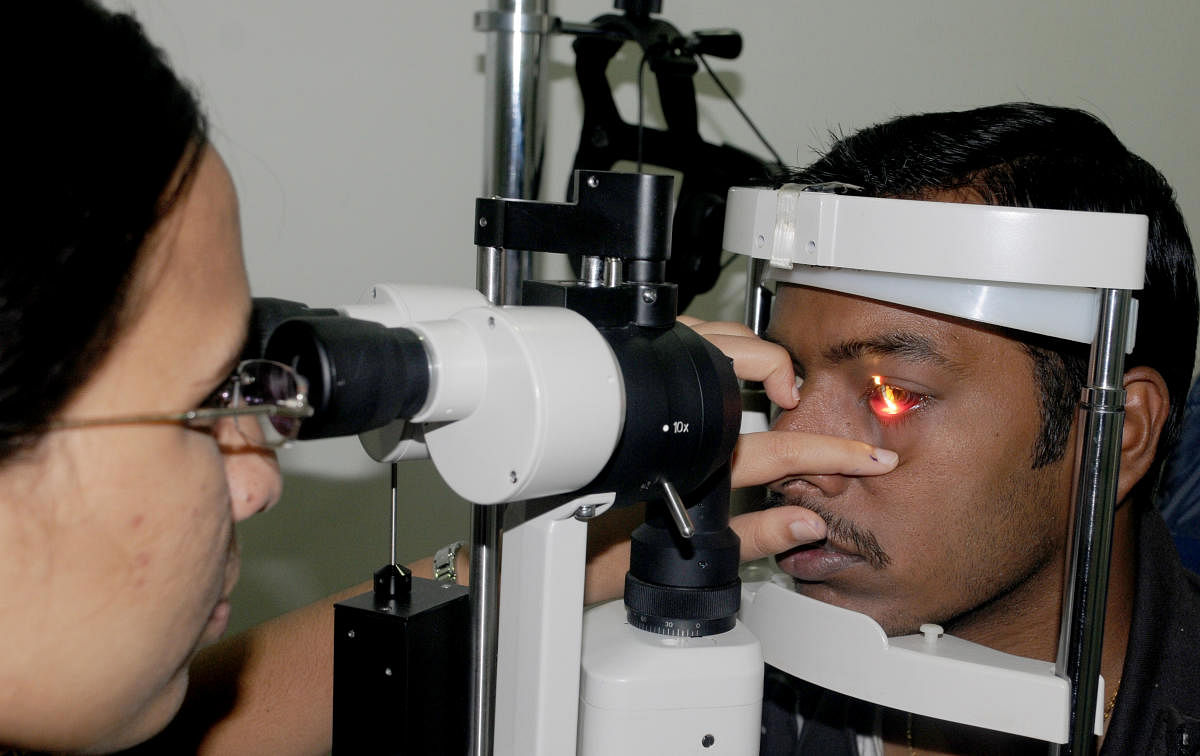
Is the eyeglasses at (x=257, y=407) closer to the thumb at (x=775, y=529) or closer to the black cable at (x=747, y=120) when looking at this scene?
the thumb at (x=775, y=529)

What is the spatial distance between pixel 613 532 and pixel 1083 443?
1.56ft

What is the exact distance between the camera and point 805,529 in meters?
1.04

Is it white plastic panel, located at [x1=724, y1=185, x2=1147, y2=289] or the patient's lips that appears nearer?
white plastic panel, located at [x1=724, y1=185, x2=1147, y2=289]

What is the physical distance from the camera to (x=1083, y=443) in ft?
2.81

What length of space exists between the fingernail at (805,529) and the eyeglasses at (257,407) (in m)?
0.54

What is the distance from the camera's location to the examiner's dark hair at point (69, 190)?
518 mm

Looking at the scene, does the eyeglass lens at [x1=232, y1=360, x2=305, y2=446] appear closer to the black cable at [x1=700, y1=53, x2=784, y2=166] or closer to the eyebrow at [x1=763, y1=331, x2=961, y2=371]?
the eyebrow at [x1=763, y1=331, x2=961, y2=371]

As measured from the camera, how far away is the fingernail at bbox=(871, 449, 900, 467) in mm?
1065

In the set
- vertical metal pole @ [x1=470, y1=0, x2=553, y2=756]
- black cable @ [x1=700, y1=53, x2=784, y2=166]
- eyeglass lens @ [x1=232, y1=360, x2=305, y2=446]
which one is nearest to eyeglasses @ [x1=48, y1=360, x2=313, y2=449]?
eyeglass lens @ [x1=232, y1=360, x2=305, y2=446]

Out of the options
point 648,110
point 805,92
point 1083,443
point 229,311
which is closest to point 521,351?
point 229,311

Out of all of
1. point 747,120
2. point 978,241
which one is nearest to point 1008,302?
point 978,241

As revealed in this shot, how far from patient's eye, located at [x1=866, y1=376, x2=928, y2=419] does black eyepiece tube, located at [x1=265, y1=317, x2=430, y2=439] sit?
0.58 meters

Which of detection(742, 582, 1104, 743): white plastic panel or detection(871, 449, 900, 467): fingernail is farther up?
detection(871, 449, 900, 467): fingernail

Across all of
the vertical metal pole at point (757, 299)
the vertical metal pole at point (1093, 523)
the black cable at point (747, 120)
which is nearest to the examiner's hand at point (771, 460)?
the vertical metal pole at point (757, 299)
